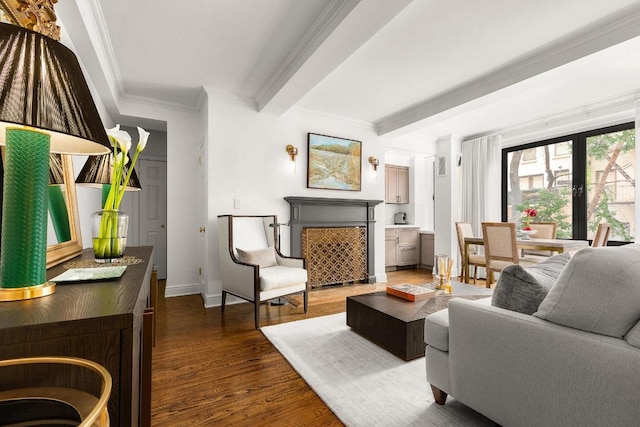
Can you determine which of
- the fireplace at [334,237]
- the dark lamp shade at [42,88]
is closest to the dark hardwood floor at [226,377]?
the fireplace at [334,237]

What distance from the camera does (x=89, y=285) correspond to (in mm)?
928

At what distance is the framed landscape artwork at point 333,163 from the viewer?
4.18 meters

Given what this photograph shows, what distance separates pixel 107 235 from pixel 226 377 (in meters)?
1.14

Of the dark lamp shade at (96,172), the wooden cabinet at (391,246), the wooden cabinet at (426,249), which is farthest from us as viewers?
the wooden cabinet at (426,249)

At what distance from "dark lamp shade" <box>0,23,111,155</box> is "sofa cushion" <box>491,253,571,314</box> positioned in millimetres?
1572

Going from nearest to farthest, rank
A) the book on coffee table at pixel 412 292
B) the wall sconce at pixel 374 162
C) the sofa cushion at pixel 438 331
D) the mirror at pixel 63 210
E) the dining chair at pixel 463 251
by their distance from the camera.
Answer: the mirror at pixel 63 210 → the sofa cushion at pixel 438 331 → the book on coffee table at pixel 412 292 → the dining chair at pixel 463 251 → the wall sconce at pixel 374 162

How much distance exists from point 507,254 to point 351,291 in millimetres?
1964

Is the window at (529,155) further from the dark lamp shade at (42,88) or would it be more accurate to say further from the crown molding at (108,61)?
the dark lamp shade at (42,88)

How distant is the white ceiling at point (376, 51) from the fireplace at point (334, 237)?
132 cm

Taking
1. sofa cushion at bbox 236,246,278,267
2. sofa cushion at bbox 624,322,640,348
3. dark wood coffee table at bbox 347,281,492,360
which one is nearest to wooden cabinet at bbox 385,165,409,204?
sofa cushion at bbox 236,246,278,267

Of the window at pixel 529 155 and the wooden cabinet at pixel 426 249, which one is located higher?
the window at pixel 529 155

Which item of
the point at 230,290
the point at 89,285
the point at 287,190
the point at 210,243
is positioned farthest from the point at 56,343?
the point at 287,190

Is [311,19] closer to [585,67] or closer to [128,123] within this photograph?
[585,67]

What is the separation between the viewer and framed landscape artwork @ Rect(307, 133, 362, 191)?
4.18 metres
